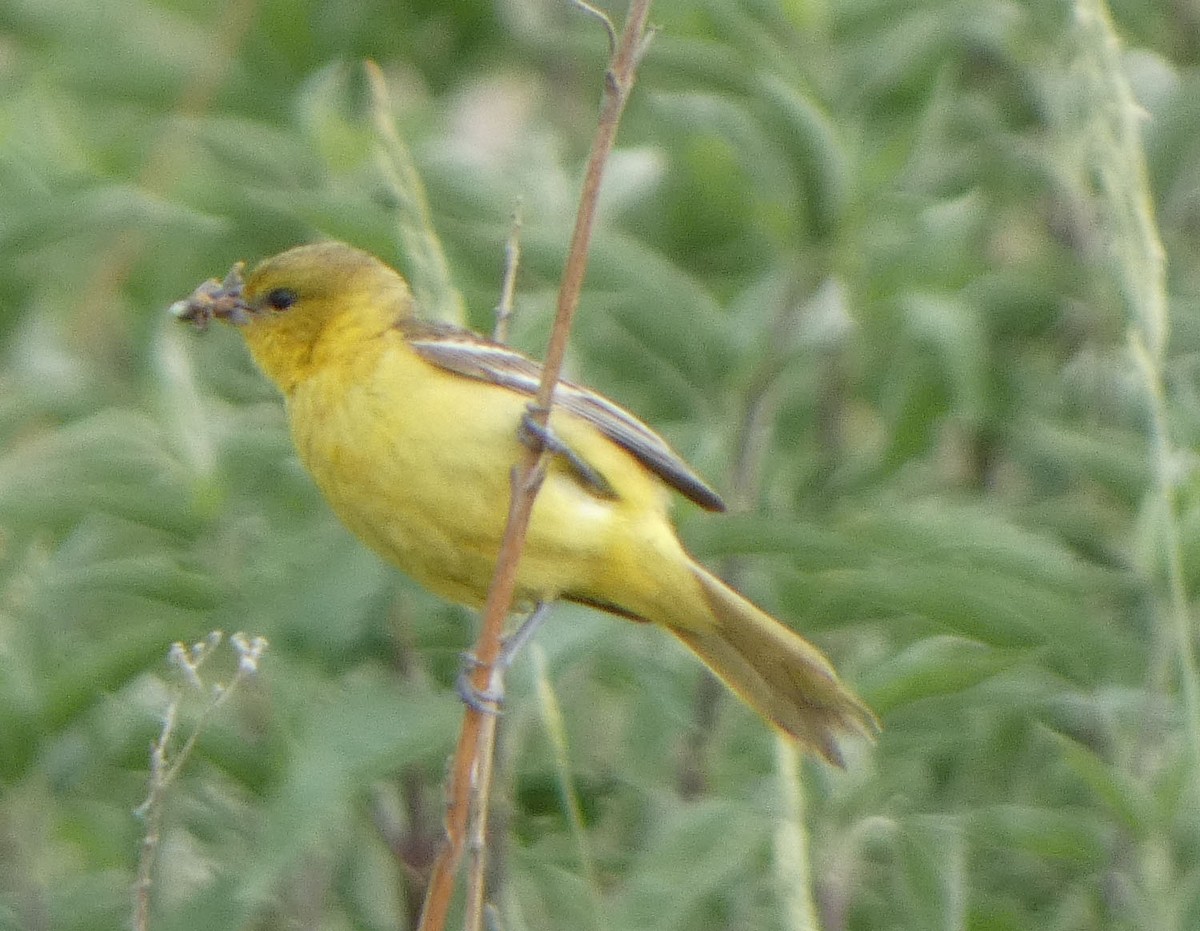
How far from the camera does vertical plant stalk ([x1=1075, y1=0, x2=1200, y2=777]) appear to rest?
10.1ft

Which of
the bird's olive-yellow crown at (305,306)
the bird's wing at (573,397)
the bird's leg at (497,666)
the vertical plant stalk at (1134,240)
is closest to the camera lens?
the bird's leg at (497,666)

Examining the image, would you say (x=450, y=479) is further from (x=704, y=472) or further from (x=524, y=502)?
(x=524, y=502)

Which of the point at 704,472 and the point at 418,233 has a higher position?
the point at 418,233

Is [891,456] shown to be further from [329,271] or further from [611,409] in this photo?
[329,271]

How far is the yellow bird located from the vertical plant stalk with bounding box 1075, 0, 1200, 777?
1.67 feet

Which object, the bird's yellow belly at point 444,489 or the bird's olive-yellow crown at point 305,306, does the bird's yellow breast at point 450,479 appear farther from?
the bird's olive-yellow crown at point 305,306

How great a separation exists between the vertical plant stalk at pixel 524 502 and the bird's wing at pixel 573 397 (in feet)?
2.01

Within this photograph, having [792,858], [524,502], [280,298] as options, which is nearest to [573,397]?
[280,298]

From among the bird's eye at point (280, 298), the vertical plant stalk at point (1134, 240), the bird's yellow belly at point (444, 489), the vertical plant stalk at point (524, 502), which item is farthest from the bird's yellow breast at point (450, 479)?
the vertical plant stalk at point (1134, 240)

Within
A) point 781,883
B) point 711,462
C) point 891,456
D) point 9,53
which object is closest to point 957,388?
point 891,456

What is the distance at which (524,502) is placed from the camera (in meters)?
2.79

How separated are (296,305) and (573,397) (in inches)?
25.0

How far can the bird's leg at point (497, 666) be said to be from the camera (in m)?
2.78

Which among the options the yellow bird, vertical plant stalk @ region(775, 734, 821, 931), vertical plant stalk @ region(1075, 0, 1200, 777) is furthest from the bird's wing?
vertical plant stalk @ region(1075, 0, 1200, 777)
